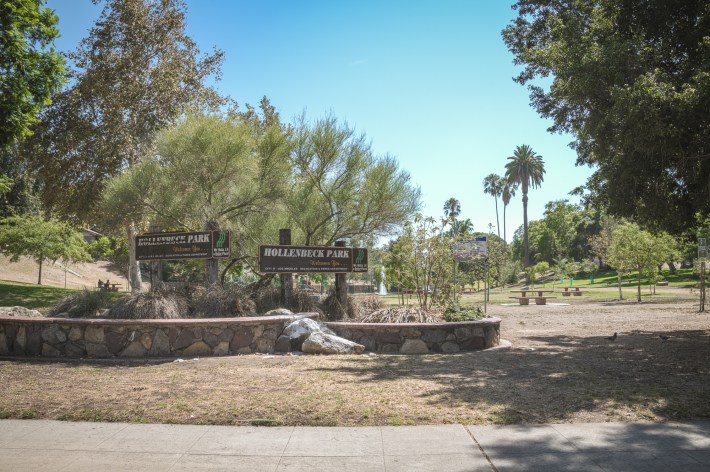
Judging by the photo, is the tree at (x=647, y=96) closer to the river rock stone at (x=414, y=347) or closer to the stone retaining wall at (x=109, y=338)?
the river rock stone at (x=414, y=347)

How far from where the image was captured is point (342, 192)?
15062mm

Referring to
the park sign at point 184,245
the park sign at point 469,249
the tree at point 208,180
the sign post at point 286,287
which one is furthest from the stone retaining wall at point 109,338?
the park sign at point 469,249

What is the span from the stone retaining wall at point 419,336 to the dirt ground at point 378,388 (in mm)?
669

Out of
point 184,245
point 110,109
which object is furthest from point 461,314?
point 110,109

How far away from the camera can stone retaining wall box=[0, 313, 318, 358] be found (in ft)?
31.4

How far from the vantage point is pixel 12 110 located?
32.0 feet

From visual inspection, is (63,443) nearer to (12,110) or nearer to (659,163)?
(12,110)

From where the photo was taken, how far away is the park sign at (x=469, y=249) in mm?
14281

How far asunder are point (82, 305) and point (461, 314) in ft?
25.8

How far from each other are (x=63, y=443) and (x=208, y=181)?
10048 millimetres

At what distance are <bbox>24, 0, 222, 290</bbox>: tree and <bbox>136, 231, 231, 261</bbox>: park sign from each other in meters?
9.16

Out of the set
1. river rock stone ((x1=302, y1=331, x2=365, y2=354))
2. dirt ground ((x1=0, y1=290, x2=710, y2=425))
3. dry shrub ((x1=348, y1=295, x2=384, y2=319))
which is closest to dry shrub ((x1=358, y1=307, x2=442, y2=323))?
dry shrub ((x1=348, y1=295, x2=384, y2=319))

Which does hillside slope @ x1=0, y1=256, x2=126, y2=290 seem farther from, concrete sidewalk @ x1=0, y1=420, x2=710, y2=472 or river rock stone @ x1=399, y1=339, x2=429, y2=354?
concrete sidewalk @ x1=0, y1=420, x2=710, y2=472

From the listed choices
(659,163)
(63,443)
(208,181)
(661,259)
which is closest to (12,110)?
(208,181)
